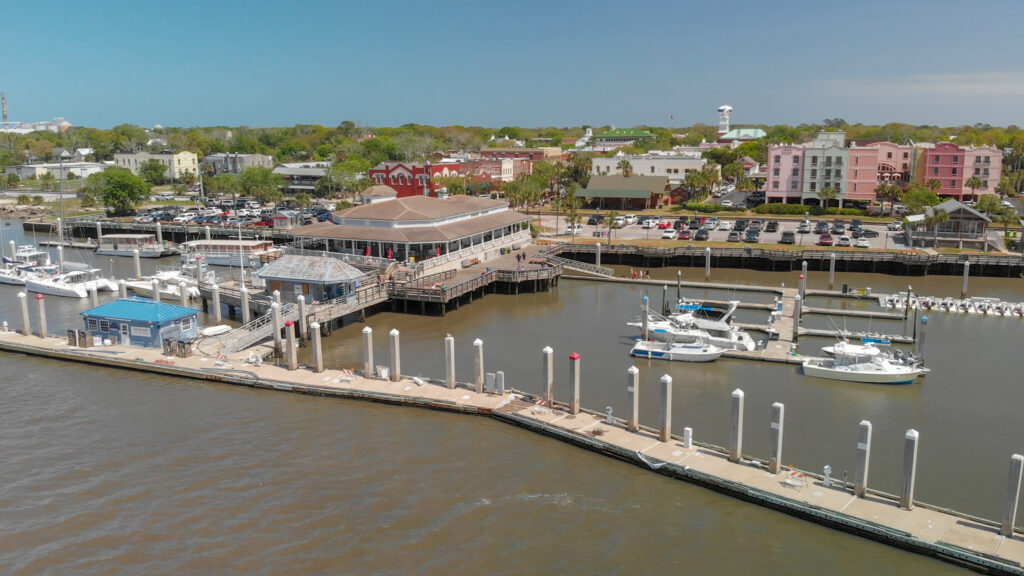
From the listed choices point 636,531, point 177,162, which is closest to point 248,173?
point 177,162

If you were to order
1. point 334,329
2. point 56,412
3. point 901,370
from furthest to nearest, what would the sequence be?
1. point 334,329
2. point 901,370
3. point 56,412

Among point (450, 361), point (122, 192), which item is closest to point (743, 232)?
point (450, 361)

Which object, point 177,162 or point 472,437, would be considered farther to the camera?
point 177,162

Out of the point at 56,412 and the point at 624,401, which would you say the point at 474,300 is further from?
the point at 56,412

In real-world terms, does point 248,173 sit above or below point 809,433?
above

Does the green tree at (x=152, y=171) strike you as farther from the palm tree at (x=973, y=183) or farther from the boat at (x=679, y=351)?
the palm tree at (x=973, y=183)

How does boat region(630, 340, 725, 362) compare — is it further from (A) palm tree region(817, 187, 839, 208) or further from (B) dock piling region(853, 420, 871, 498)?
(A) palm tree region(817, 187, 839, 208)

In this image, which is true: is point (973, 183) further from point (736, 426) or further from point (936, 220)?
point (736, 426)
